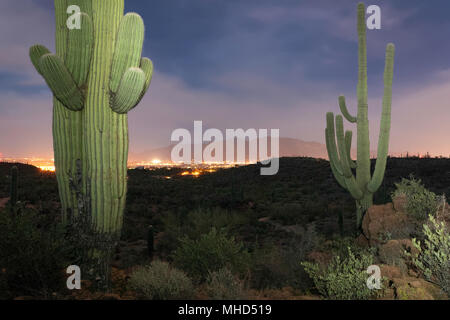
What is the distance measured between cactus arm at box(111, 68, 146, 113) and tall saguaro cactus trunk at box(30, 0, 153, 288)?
0.7 inches

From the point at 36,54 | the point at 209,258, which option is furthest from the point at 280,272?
the point at 36,54

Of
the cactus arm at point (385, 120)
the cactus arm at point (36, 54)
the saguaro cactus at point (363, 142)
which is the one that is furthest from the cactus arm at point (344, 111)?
the cactus arm at point (36, 54)

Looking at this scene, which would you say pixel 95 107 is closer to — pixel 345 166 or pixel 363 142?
pixel 345 166

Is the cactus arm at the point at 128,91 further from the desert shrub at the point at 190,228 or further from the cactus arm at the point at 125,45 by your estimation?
the desert shrub at the point at 190,228

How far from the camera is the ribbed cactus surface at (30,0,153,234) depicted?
6121mm

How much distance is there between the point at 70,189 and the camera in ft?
20.9

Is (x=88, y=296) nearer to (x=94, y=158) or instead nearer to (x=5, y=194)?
(x=94, y=158)

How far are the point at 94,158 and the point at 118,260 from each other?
20.9 feet

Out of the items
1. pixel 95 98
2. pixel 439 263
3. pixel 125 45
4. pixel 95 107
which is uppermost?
pixel 125 45

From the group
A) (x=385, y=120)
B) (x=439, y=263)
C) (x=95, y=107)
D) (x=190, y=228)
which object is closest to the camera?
(x=439, y=263)

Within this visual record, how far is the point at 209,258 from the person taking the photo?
6953 millimetres

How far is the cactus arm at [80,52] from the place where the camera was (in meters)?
6.21

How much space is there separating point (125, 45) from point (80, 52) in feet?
2.72
